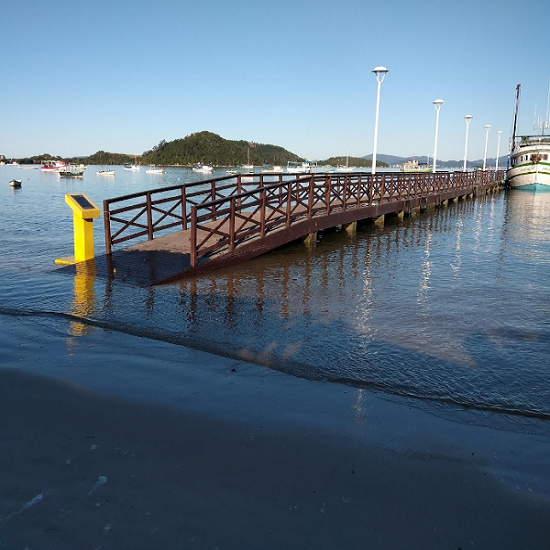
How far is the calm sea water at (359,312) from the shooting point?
555 centimetres

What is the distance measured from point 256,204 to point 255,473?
874 cm

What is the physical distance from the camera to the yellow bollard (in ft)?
34.5

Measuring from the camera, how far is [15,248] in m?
14.1

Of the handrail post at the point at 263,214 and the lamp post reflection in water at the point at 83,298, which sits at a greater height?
the handrail post at the point at 263,214

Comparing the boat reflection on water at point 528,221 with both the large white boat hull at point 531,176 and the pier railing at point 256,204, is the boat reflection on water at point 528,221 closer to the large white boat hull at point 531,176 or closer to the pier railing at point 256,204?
the pier railing at point 256,204

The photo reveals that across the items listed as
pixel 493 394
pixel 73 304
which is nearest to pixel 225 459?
pixel 493 394

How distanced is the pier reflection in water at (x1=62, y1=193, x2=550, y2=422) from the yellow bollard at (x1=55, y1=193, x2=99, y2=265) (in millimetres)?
2127

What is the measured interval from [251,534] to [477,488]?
1701 millimetres

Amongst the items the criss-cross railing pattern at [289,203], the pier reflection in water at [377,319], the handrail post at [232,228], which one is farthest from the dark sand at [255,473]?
the handrail post at [232,228]

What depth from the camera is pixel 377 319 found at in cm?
756

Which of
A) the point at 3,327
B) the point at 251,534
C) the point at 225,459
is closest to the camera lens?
the point at 251,534

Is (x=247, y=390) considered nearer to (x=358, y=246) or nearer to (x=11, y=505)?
(x=11, y=505)

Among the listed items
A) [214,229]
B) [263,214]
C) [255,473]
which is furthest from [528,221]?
[255,473]

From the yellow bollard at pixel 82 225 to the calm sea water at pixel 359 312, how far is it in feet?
2.36
